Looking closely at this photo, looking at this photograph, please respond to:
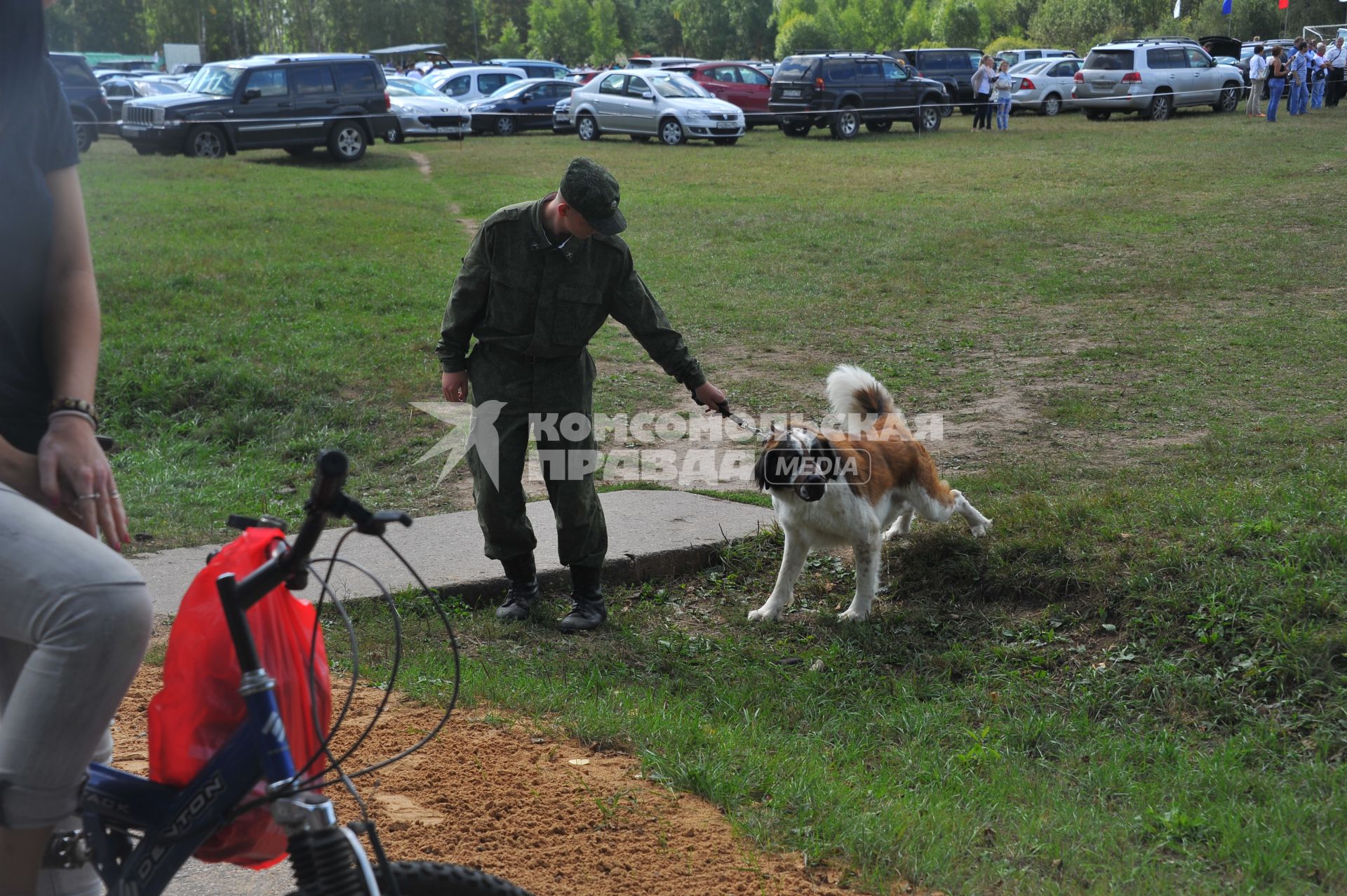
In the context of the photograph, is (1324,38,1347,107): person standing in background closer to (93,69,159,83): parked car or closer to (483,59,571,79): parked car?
(483,59,571,79): parked car

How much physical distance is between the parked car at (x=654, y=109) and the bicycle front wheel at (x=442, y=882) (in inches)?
1080

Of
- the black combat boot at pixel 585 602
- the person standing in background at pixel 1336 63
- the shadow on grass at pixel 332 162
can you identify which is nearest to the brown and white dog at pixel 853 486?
the black combat boot at pixel 585 602

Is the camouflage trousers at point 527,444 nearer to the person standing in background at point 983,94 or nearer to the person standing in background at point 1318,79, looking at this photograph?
the person standing in background at point 983,94

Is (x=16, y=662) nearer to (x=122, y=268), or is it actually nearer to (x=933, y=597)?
(x=933, y=597)

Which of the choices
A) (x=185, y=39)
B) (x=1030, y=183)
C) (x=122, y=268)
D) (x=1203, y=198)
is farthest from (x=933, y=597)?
(x=185, y=39)

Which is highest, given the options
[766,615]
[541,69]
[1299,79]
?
[541,69]

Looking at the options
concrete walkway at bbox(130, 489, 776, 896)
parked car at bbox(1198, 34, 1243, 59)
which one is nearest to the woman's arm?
concrete walkway at bbox(130, 489, 776, 896)

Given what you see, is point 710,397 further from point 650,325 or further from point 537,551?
point 537,551

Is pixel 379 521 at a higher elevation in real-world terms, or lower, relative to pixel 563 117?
lower

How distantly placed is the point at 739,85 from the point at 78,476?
33278 mm

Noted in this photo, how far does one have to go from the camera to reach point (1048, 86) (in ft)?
113

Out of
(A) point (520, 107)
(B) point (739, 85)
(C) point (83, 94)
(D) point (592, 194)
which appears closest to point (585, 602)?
(D) point (592, 194)

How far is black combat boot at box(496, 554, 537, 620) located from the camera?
18.6ft

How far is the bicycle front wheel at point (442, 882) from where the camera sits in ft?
6.91
